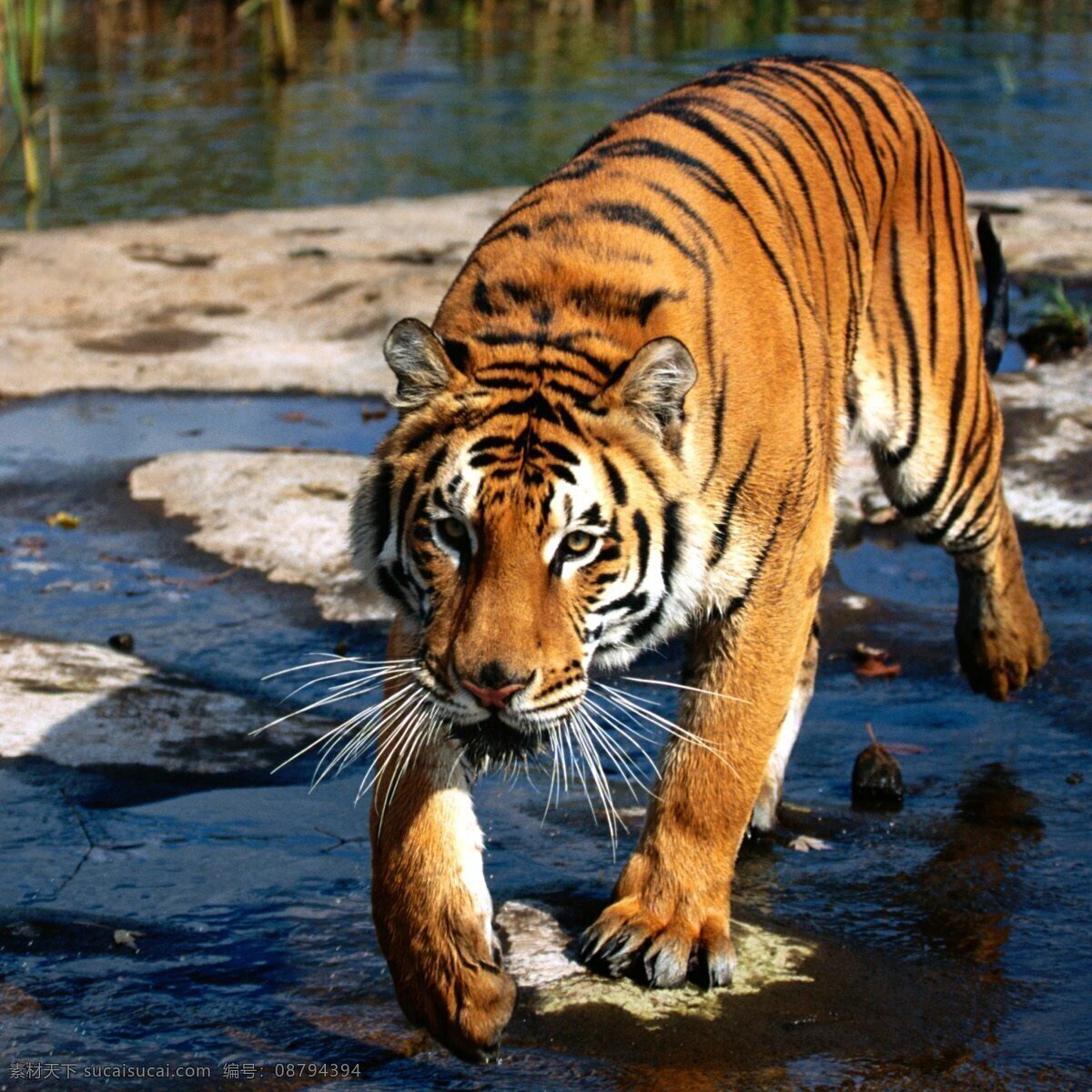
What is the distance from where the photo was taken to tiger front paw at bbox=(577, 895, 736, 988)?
114 inches

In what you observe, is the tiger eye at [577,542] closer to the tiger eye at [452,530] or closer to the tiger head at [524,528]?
the tiger head at [524,528]

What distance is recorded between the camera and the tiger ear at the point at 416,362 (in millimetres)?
2654

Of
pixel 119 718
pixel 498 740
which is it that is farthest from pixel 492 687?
pixel 119 718

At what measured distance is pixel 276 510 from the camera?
5.45 metres

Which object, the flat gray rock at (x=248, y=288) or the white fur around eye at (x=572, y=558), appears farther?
the flat gray rock at (x=248, y=288)

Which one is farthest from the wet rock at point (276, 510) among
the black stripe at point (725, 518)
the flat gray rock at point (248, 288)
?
the black stripe at point (725, 518)

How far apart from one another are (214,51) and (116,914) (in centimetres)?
1609

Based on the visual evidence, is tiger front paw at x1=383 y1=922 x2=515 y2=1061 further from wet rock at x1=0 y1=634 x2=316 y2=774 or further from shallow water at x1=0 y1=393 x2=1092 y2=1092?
wet rock at x1=0 y1=634 x2=316 y2=774

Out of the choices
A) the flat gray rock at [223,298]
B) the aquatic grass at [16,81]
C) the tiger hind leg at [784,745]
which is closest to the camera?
the tiger hind leg at [784,745]

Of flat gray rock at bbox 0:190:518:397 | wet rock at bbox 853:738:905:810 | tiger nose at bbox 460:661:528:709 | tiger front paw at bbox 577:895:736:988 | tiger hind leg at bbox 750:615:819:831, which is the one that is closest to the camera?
tiger nose at bbox 460:661:528:709

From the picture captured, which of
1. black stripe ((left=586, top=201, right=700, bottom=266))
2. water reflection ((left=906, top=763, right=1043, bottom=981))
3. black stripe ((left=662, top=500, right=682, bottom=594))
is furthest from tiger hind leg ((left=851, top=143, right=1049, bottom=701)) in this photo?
black stripe ((left=662, top=500, right=682, bottom=594))

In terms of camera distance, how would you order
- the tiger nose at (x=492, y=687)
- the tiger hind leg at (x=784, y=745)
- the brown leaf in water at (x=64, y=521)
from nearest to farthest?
the tiger nose at (x=492, y=687)
the tiger hind leg at (x=784, y=745)
the brown leaf in water at (x=64, y=521)

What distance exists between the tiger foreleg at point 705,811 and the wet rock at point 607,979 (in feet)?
0.09

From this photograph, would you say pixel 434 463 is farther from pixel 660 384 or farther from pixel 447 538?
pixel 660 384
